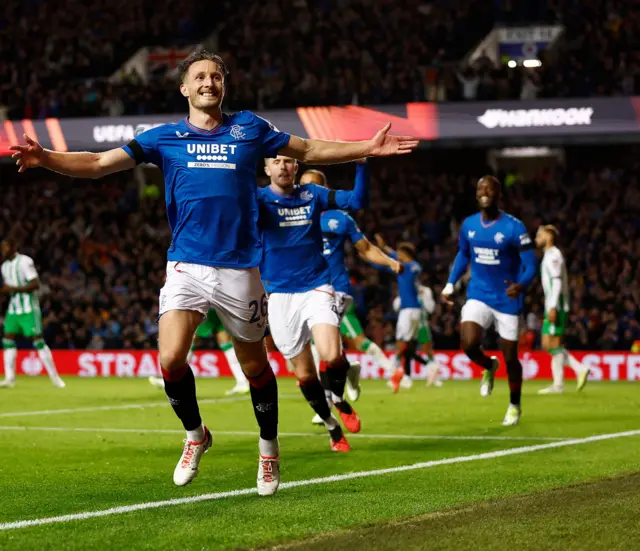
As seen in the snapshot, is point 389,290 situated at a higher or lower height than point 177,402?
lower

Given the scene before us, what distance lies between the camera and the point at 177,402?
6.93 m

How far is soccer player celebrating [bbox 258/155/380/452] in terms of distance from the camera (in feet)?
31.7

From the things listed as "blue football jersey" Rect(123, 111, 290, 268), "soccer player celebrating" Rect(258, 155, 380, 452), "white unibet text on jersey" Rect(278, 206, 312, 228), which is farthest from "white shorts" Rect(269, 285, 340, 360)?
"blue football jersey" Rect(123, 111, 290, 268)

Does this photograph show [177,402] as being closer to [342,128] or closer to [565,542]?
[565,542]

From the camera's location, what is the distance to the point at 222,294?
6.76 m

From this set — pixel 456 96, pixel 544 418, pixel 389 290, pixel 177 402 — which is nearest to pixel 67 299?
pixel 389 290

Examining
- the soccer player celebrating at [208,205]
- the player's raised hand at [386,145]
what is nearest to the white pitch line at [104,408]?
the soccer player celebrating at [208,205]

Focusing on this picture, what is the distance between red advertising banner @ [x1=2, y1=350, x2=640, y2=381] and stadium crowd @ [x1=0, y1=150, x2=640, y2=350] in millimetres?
1523

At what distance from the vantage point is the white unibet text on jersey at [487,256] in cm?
1180

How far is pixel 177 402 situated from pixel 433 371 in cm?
1332

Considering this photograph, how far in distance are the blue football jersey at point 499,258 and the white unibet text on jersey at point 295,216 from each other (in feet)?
8.97

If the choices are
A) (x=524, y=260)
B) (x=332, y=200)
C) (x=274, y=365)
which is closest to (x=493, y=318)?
(x=524, y=260)

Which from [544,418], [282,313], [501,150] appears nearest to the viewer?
[282,313]

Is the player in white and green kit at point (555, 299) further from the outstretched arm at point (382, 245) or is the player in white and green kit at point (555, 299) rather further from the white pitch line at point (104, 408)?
the white pitch line at point (104, 408)
